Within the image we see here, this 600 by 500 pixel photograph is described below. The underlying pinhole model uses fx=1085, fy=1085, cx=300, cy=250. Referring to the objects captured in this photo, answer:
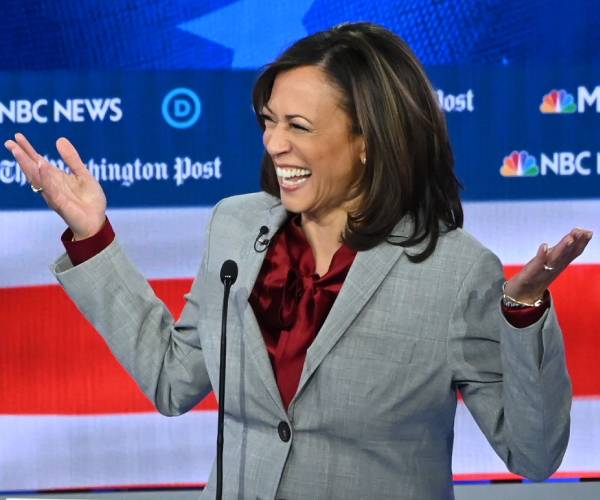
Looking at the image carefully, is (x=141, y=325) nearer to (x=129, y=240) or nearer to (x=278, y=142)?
(x=278, y=142)

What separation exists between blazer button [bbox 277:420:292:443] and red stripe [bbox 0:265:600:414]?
1482mm

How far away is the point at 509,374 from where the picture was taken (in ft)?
5.26

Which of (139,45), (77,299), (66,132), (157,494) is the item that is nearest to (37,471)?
(157,494)

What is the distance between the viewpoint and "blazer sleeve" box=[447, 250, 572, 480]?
1.55 metres

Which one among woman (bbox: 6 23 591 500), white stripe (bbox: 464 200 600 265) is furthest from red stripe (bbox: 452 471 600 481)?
woman (bbox: 6 23 591 500)

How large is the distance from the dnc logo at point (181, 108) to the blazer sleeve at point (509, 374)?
5.02 ft

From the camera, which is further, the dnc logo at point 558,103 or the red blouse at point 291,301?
the dnc logo at point 558,103

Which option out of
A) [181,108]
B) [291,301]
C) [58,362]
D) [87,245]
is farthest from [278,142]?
[58,362]

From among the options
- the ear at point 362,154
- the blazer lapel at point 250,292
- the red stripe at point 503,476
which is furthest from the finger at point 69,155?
the red stripe at point 503,476

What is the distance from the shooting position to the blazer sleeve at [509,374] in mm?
1555

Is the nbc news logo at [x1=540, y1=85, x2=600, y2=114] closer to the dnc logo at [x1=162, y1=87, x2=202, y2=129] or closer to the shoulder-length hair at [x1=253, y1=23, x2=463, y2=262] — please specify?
the dnc logo at [x1=162, y1=87, x2=202, y2=129]

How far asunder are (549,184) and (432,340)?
150 cm

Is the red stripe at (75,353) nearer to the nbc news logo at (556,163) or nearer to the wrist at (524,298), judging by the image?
the nbc news logo at (556,163)

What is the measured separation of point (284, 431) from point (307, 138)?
18.8 inches
